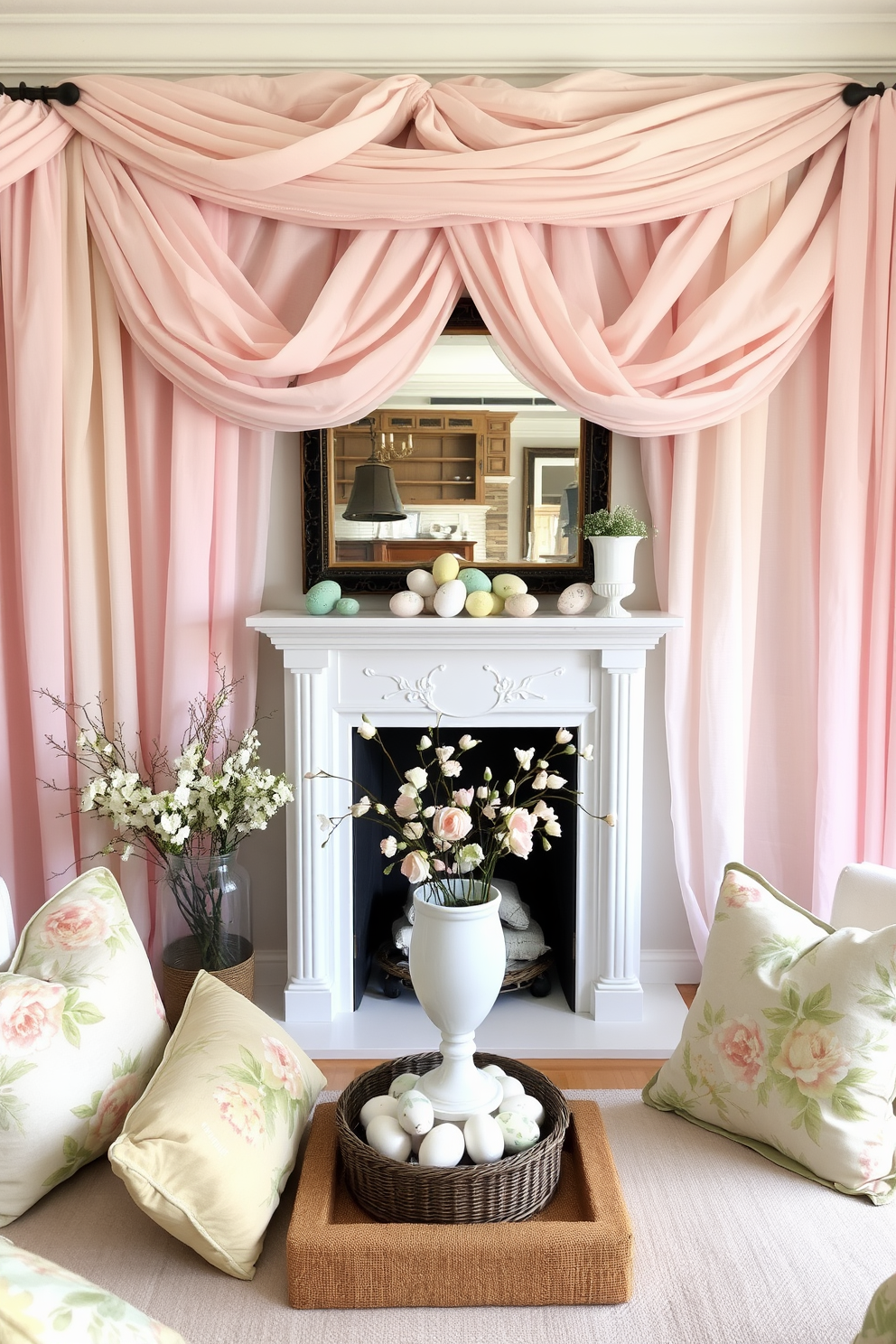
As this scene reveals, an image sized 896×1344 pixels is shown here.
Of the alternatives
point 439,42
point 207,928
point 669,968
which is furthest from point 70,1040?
point 439,42

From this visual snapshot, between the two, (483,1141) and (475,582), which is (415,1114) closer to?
(483,1141)

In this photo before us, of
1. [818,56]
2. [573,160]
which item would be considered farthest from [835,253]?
[573,160]

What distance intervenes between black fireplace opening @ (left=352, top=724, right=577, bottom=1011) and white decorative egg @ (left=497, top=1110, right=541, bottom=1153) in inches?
43.6

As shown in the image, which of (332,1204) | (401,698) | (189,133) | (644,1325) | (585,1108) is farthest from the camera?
(401,698)

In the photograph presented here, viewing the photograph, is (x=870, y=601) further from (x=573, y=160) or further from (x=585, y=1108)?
(x=585, y=1108)

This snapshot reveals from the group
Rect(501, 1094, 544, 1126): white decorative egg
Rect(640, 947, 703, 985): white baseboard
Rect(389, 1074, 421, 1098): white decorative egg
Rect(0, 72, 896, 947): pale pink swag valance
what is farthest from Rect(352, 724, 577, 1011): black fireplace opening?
Rect(501, 1094, 544, 1126): white decorative egg

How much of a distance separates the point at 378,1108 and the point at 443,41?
244cm

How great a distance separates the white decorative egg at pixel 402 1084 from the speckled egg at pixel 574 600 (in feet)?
4.08

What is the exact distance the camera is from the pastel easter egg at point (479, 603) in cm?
266

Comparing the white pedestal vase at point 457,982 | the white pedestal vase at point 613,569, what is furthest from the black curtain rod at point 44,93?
the white pedestal vase at point 457,982

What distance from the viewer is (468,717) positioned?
2695 mm

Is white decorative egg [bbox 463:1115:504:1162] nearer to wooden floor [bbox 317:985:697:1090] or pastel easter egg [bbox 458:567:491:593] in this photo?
wooden floor [bbox 317:985:697:1090]

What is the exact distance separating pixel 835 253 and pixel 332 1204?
237cm

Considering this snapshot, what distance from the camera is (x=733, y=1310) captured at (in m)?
1.52
